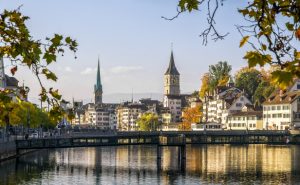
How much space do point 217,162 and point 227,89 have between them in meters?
95.4

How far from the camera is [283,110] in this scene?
468 feet

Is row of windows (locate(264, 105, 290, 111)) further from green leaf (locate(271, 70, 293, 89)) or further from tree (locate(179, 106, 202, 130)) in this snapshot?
green leaf (locate(271, 70, 293, 89))

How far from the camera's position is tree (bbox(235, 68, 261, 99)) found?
166 metres

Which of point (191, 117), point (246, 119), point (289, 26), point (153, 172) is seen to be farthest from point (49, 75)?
point (191, 117)

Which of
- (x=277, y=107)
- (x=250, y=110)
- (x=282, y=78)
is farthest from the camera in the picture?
(x=250, y=110)

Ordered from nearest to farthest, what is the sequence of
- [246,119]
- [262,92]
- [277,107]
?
[277,107] → [246,119] → [262,92]

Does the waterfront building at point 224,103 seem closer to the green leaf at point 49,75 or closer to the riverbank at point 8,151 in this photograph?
the riverbank at point 8,151

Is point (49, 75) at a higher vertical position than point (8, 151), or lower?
higher

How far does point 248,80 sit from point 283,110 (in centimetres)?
2765

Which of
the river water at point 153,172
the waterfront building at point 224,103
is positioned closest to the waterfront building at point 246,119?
the waterfront building at point 224,103

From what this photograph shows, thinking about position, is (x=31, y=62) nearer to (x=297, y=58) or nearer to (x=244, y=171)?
(x=297, y=58)

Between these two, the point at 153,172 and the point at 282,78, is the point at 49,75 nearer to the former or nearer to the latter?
the point at 282,78

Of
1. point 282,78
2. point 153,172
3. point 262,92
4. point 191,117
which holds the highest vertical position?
point 262,92

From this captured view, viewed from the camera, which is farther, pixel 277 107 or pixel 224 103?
pixel 224 103
